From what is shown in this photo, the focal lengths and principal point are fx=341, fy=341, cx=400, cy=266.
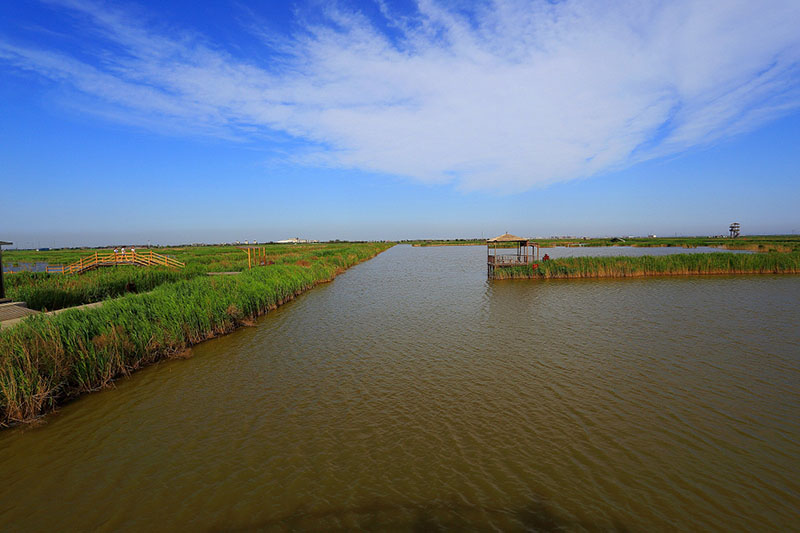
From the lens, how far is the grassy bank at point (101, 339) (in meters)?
6.65

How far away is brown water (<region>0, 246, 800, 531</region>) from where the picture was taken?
14.6ft

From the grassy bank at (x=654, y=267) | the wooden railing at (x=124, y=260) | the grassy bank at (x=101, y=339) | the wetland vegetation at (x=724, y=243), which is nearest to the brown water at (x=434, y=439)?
the grassy bank at (x=101, y=339)

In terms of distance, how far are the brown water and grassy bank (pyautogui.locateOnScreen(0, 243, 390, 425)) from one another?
0.51m

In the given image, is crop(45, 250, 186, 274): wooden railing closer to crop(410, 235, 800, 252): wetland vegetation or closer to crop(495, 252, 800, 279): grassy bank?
crop(495, 252, 800, 279): grassy bank

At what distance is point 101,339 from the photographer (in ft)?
28.1

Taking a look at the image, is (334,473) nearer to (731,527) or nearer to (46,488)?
(46,488)

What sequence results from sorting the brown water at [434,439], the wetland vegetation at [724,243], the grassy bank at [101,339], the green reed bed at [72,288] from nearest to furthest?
the brown water at [434,439], the grassy bank at [101,339], the green reed bed at [72,288], the wetland vegetation at [724,243]

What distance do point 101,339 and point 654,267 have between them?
3422cm

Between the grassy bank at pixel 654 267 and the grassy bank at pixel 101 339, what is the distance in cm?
2133

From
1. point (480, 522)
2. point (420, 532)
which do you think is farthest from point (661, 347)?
point (420, 532)

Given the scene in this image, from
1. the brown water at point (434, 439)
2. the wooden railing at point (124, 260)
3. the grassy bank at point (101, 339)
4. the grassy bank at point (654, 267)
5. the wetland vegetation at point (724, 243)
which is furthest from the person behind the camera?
the wetland vegetation at point (724, 243)

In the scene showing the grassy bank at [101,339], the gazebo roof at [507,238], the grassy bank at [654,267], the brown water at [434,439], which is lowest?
the brown water at [434,439]

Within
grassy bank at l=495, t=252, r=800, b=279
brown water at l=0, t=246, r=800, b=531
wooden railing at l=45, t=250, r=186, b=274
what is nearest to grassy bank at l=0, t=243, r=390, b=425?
brown water at l=0, t=246, r=800, b=531

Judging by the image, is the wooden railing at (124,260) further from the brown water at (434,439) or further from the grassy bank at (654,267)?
the grassy bank at (654,267)
